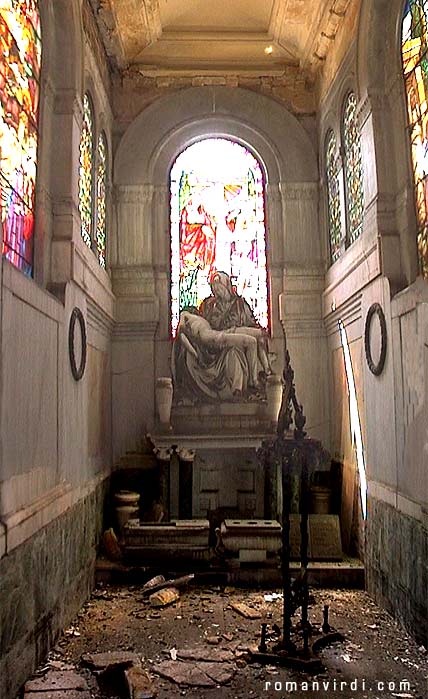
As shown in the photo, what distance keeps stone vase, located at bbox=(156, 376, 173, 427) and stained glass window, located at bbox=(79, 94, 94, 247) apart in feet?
6.58

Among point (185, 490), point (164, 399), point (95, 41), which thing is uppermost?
point (95, 41)

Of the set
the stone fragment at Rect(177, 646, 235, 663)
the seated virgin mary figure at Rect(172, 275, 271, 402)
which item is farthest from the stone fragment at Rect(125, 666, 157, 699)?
the seated virgin mary figure at Rect(172, 275, 271, 402)

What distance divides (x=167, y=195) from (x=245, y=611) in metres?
6.26

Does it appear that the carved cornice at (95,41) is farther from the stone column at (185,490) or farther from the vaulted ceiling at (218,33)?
the stone column at (185,490)

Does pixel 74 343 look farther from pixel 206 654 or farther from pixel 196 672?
pixel 196 672

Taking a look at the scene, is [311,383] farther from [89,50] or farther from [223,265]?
[89,50]

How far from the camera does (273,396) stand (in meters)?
8.56

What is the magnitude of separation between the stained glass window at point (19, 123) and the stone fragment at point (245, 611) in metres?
3.73

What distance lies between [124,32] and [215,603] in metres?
7.69

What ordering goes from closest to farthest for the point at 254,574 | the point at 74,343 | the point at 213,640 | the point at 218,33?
the point at 213,640
the point at 74,343
the point at 254,574
the point at 218,33

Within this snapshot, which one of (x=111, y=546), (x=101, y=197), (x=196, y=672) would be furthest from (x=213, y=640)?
(x=101, y=197)

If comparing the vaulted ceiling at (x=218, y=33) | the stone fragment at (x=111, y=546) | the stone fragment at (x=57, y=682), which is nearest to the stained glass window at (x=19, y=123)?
the vaulted ceiling at (x=218, y=33)

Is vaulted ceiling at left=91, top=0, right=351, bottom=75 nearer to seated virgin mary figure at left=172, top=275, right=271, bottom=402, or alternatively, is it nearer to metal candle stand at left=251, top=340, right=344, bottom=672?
seated virgin mary figure at left=172, top=275, right=271, bottom=402

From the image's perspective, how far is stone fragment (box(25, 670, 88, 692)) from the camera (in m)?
4.49
